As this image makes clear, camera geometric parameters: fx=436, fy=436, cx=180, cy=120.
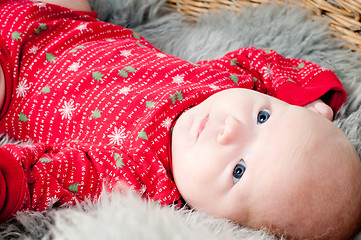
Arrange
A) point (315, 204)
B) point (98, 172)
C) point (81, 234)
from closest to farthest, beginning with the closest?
point (81, 234), point (315, 204), point (98, 172)

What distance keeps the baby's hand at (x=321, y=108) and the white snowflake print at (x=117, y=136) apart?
19.1 inches

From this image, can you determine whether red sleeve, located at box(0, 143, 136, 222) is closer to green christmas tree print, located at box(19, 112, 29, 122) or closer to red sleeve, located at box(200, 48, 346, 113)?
green christmas tree print, located at box(19, 112, 29, 122)

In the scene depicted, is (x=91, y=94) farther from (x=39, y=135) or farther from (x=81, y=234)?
(x=81, y=234)

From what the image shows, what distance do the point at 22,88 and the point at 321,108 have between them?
0.77m

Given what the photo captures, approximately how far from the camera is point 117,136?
101cm

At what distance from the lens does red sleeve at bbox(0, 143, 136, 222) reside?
79 cm

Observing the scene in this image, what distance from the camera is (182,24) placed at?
1560mm

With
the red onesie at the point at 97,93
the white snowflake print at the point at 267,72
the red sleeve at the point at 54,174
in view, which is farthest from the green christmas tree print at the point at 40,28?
A: the white snowflake print at the point at 267,72

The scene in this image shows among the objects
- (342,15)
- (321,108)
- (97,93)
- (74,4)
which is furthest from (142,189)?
(342,15)

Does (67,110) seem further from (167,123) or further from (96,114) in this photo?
(167,123)

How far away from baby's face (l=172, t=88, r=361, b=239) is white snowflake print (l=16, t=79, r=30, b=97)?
0.46 metres

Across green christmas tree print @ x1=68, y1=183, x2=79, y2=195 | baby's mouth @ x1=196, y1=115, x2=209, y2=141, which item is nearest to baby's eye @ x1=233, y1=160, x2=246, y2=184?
baby's mouth @ x1=196, y1=115, x2=209, y2=141

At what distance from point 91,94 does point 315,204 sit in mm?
585

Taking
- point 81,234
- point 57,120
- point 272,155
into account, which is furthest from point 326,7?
point 81,234
